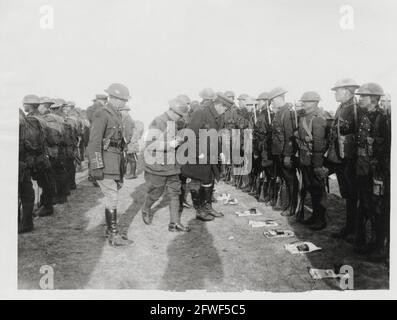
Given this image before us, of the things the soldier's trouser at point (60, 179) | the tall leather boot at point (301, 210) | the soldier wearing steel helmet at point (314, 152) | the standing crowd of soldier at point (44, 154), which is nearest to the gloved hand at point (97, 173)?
the standing crowd of soldier at point (44, 154)

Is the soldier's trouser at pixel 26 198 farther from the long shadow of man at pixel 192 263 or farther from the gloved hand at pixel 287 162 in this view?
the gloved hand at pixel 287 162

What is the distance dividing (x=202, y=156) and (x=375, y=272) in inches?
129

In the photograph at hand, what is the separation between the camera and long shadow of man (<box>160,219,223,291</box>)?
496 cm

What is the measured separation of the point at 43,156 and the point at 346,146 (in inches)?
181

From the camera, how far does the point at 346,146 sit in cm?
592

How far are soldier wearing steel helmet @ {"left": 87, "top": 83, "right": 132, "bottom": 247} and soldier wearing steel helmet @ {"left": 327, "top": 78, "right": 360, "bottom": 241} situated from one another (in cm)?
300

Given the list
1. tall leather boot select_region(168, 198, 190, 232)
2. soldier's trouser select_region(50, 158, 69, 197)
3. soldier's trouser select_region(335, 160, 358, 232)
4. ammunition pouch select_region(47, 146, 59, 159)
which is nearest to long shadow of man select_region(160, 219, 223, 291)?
tall leather boot select_region(168, 198, 190, 232)

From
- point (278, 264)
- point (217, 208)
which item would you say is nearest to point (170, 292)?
point (278, 264)

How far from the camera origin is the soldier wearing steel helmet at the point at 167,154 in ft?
22.2

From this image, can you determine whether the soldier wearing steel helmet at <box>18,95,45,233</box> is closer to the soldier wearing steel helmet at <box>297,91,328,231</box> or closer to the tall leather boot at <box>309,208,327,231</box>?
the soldier wearing steel helmet at <box>297,91,328,231</box>

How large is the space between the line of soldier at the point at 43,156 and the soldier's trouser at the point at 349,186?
457 centimetres

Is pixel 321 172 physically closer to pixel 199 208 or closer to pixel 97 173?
pixel 199 208

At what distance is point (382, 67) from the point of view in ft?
16.9

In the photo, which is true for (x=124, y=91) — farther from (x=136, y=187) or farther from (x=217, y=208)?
(x=136, y=187)
